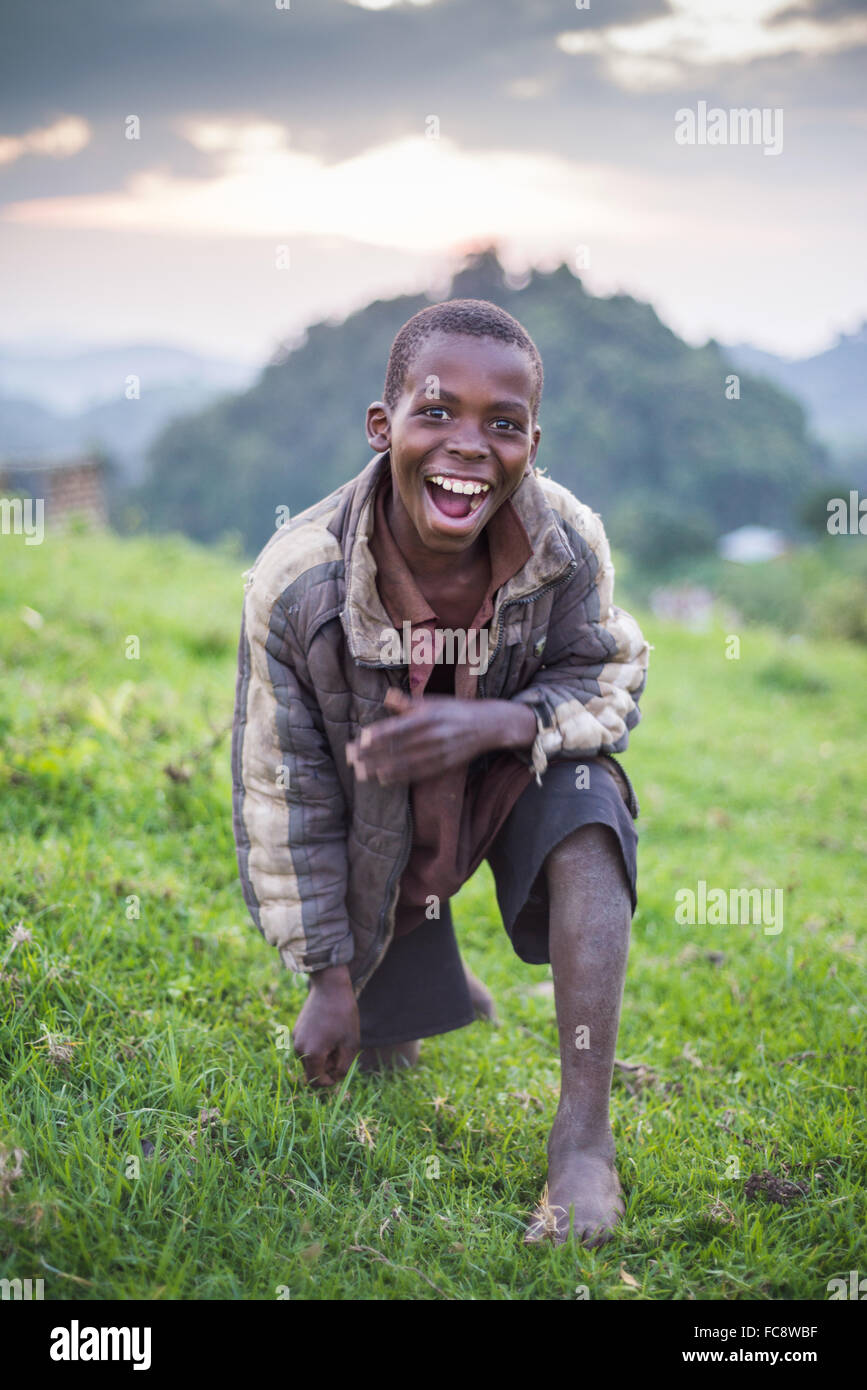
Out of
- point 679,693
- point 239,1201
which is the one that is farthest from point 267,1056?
point 679,693

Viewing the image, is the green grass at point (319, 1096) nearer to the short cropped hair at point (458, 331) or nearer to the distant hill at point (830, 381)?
the short cropped hair at point (458, 331)

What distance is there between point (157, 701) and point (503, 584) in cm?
284

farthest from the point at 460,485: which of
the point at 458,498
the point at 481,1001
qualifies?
the point at 481,1001

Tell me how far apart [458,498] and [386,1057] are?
1.45 m

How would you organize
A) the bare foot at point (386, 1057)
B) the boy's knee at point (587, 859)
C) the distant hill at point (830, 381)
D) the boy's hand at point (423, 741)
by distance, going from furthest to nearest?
the distant hill at point (830, 381), the bare foot at point (386, 1057), the boy's knee at point (587, 859), the boy's hand at point (423, 741)

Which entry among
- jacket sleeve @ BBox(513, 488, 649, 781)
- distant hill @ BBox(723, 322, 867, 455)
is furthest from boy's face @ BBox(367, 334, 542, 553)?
distant hill @ BBox(723, 322, 867, 455)

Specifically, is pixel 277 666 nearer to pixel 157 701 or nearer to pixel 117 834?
pixel 117 834

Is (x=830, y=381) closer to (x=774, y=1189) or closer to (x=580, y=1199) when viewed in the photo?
(x=774, y=1189)

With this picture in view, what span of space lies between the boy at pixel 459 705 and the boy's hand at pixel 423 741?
24mm

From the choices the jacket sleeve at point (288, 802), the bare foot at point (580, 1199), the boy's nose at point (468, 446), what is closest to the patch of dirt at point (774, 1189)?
the bare foot at point (580, 1199)

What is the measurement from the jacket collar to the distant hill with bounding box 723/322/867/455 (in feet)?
176

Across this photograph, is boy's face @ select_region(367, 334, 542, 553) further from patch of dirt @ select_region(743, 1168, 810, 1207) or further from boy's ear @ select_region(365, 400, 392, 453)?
patch of dirt @ select_region(743, 1168, 810, 1207)

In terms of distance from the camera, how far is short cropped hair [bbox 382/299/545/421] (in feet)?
7.18

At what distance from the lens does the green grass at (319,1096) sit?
208cm
